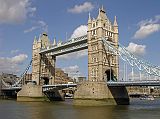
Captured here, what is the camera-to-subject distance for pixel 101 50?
176 ft

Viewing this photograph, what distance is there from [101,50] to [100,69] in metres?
3.48

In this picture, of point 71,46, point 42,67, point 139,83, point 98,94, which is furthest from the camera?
point 42,67

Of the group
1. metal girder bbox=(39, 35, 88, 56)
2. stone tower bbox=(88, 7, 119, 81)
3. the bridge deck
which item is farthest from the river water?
metal girder bbox=(39, 35, 88, 56)

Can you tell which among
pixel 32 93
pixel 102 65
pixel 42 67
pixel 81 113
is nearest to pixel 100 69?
pixel 102 65

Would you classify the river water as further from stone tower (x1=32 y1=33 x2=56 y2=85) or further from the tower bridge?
stone tower (x1=32 y1=33 x2=56 y2=85)

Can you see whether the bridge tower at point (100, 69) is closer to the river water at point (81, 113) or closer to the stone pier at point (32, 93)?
the river water at point (81, 113)

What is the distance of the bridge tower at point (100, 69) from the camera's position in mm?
49312

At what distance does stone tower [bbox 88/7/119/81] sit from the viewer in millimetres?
53531

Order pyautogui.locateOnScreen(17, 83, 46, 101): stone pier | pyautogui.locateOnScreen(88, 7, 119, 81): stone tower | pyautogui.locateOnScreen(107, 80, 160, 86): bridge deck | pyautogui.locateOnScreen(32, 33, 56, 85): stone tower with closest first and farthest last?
pyautogui.locateOnScreen(107, 80, 160, 86): bridge deck, pyautogui.locateOnScreen(88, 7, 119, 81): stone tower, pyautogui.locateOnScreen(17, 83, 46, 101): stone pier, pyautogui.locateOnScreen(32, 33, 56, 85): stone tower

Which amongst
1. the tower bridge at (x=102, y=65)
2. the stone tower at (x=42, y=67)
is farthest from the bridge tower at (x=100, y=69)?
the stone tower at (x=42, y=67)

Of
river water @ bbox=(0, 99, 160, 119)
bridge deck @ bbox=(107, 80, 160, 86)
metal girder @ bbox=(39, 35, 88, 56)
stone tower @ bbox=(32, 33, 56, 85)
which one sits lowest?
river water @ bbox=(0, 99, 160, 119)

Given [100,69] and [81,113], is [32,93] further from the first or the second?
[81,113]

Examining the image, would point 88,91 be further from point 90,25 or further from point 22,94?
point 22,94

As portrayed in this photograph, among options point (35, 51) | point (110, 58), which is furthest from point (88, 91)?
point (35, 51)
